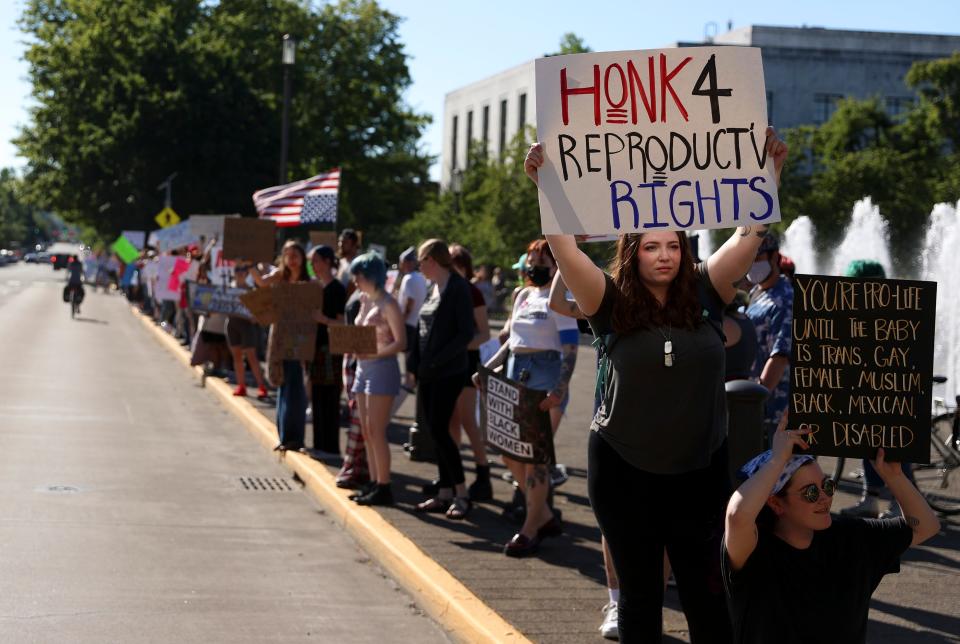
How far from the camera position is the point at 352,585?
7.77 m

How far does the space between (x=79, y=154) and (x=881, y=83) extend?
37.7 m

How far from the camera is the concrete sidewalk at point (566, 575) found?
20.9 ft

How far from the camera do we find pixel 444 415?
361 inches

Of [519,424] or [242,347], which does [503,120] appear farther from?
[519,424]

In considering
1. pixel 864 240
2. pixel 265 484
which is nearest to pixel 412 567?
pixel 265 484

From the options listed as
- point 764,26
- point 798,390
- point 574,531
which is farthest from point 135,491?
point 764,26

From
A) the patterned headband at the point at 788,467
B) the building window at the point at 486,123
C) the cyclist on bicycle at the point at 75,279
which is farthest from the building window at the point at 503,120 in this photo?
the patterned headband at the point at 788,467

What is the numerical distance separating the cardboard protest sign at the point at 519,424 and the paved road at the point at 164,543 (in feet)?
3.40

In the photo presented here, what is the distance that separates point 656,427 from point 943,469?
598 cm

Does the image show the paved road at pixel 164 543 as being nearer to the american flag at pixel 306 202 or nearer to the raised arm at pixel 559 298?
the raised arm at pixel 559 298

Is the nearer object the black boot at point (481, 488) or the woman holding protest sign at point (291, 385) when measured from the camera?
the black boot at point (481, 488)

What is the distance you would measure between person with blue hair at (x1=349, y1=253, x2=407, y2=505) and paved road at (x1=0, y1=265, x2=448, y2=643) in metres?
0.47

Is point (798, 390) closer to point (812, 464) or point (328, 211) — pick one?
point (812, 464)

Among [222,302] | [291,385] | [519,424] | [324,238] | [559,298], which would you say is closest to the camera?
[559,298]
